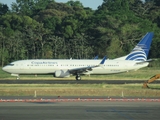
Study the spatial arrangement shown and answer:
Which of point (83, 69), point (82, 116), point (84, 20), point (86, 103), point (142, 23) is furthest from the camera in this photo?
point (84, 20)

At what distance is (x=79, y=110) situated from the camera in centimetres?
2256

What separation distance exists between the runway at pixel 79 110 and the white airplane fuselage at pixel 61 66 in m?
28.1

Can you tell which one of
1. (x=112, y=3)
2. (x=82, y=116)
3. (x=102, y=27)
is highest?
(x=112, y=3)

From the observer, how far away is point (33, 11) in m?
142

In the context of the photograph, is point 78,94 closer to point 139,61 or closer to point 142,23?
point 139,61

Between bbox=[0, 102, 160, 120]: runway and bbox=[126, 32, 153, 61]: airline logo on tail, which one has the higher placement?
bbox=[126, 32, 153, 61]: airline logo on tail

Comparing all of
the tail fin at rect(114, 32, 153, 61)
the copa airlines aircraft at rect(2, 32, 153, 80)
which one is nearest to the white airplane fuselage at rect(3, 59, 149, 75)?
the copa airlines aircraft at rect(2, 32, 153, 80)

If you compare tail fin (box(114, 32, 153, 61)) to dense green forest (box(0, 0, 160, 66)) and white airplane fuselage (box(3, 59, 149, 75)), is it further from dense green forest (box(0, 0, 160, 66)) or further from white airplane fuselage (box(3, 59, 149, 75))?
dense green forest (box(0, 0, 160, 66))

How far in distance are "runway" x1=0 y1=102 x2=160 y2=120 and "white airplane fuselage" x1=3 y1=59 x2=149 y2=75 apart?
28.1 meters

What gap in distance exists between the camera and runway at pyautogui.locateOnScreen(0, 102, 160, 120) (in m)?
20.1

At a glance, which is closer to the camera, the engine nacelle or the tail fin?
the engine nacelle

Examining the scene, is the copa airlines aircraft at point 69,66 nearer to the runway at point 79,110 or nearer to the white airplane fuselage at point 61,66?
the white airplane fuselage at point 61,66

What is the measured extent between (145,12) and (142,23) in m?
24.2

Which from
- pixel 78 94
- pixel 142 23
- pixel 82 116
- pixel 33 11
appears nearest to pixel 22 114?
pixel 82 116
